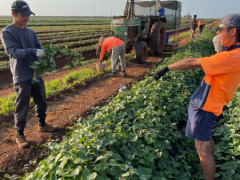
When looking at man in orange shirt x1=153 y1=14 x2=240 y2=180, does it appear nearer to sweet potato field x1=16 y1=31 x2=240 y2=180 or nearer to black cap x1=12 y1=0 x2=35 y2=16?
sweet potato field x1=16 y1=31 x2=240 y2=180

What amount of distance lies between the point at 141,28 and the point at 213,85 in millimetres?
8467

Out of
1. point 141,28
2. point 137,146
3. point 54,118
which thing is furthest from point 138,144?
point 141,28

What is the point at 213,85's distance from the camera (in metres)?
2.52

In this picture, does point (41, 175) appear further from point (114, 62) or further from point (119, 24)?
point (119, 24)

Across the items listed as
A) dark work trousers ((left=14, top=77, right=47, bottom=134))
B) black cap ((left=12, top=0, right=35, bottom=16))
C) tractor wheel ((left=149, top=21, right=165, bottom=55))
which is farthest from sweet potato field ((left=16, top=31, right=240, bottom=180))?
tractor wheel ((left=149, top=21, right=165, bottom=55))

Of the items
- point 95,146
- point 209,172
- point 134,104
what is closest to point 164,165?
point 209,172

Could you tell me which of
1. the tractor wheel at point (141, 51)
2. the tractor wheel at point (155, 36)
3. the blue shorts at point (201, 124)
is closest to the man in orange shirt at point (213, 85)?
the blue shorts at point (201, 124)

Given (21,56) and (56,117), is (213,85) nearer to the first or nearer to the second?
(21,56)

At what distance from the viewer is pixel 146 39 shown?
10.8 metres

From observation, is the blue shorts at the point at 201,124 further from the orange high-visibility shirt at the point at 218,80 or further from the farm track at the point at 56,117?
the farm track at the point at 56,117

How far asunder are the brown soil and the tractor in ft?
4.80

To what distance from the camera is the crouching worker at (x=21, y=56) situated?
343 cm

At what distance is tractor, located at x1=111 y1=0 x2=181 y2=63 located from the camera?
930 cm

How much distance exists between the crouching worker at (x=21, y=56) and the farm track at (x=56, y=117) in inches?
9.2
